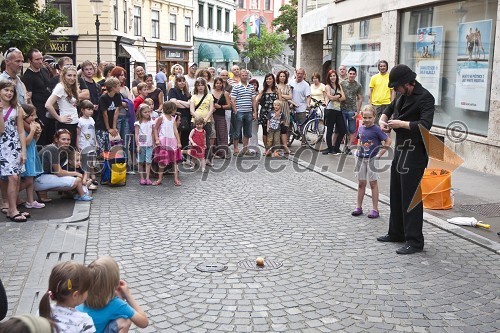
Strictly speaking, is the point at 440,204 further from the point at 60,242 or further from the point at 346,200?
the point at 60,242

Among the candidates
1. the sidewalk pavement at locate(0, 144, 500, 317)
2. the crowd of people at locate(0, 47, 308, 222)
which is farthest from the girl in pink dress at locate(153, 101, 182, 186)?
the sidewalk pavement at locate(0, 144, 500, 317)

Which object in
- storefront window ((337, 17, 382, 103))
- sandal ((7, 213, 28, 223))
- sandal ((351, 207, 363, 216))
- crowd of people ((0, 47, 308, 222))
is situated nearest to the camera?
sandal ((7, 213, 28, 223))

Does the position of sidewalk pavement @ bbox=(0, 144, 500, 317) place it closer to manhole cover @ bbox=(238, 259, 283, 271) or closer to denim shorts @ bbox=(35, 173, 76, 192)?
denim shorts @ bbox=(35, 173, 76, 192)

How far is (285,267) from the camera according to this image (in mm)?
5770

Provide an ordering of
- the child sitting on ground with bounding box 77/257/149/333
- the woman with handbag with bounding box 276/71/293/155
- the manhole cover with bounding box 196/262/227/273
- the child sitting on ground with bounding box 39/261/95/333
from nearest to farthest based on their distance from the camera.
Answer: the child sitting on ground with bounding box 39/261/95/333, the child sitting on ground with bounding box 77/257/149/333, the manhole cover with bounding box 196/262/227/273, the woman with handbag with bounding box 276/71/293/155

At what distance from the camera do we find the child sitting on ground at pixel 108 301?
10.4ft

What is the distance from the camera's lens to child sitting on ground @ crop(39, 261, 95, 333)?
291 centimetres

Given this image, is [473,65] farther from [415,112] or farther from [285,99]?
[415,112]

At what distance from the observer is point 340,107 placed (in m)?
13.4

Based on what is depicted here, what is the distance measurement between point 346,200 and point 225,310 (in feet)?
15.0

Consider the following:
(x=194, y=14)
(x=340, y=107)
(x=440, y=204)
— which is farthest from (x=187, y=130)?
(x=194, y=14)

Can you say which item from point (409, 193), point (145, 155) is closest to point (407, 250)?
point (409, 193)

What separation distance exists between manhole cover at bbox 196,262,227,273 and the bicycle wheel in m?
8.85

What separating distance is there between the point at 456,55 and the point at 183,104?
19.7 feet
